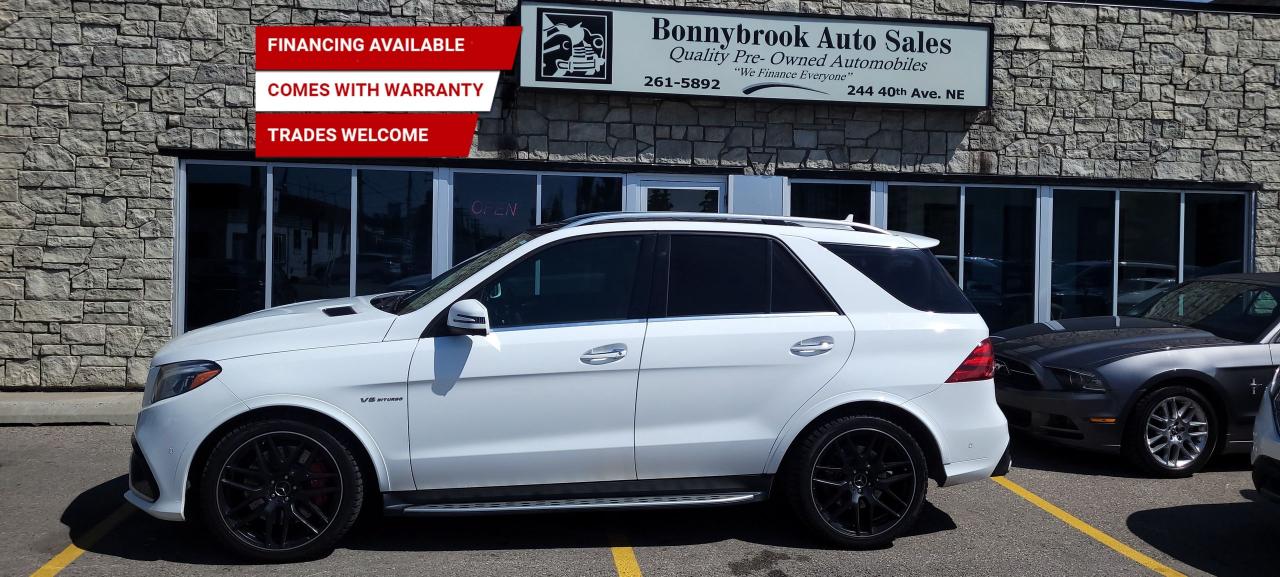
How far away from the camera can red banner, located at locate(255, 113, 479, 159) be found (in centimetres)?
1106


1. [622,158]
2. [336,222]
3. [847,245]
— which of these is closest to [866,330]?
[847,245]

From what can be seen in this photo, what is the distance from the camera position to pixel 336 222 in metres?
11.2

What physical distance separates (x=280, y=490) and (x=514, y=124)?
6866 mm

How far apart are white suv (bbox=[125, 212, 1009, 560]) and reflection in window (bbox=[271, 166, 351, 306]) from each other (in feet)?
18.6

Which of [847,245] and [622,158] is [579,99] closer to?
[622,158]

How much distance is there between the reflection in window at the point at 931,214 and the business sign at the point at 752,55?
1.03m

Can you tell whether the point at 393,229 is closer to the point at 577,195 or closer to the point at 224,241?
the point at 224,241

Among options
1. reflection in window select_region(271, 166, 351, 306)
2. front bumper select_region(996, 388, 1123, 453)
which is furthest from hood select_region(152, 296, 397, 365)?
reflection in window select_region(271, 166, 351, 306)

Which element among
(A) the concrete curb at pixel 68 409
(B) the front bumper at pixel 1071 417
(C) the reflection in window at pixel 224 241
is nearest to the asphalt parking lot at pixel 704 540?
(B) the front bumper at pixel 1071 417

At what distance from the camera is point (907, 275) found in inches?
227

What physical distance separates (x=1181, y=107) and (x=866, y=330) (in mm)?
8829

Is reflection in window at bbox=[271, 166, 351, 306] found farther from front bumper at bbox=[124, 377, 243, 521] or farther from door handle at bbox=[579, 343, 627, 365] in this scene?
door handle at bbox=[579, 343, 627, 365]

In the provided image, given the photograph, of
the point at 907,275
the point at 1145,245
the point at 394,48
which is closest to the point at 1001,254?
the point at 1145,245

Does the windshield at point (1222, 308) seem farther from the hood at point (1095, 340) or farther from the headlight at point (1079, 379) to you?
the headlight at point (1079, 379)
